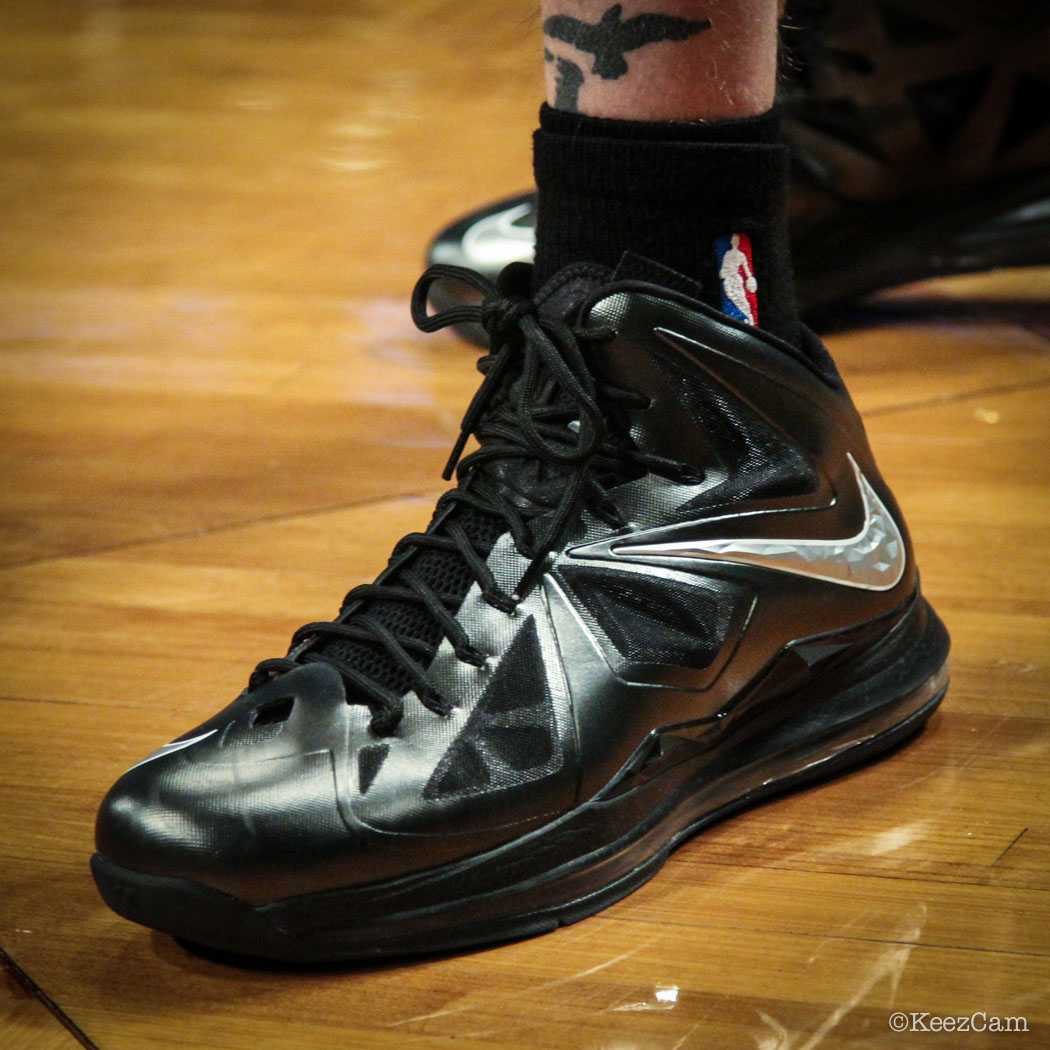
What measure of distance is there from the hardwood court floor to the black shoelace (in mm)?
138

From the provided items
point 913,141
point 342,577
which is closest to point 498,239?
point 913,141

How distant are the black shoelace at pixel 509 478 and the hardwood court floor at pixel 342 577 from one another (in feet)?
0.45

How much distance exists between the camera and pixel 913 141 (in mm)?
1415

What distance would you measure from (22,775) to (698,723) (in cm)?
38

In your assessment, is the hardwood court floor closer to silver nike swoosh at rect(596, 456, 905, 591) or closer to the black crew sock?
silver nike swoosh at rect(596, 456, 905, 591)

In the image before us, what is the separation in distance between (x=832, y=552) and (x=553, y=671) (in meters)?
0.17

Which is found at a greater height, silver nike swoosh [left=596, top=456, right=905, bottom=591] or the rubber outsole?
silver nike swoosh [left=596, top=456, right=905, bottom=591]

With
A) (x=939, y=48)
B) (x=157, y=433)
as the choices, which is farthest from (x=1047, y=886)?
(x=939, y=48)


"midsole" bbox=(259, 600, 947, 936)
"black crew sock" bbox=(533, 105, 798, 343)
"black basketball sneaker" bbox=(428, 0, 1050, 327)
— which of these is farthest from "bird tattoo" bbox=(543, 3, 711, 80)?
"black basketball sneaker" bbox=(428, 0, 1050, 327)

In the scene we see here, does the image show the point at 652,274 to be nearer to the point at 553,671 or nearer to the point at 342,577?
the point at 553,671

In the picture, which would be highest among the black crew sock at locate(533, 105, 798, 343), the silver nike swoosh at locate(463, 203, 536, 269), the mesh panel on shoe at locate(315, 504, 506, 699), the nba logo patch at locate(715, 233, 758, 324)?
the black crew sock at locate(533, 105, 798, 343)

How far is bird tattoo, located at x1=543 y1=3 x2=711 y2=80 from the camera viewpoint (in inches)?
25.8

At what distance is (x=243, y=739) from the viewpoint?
1.99ft

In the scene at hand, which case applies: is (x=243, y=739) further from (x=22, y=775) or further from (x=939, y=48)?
(x=939, y=48)
